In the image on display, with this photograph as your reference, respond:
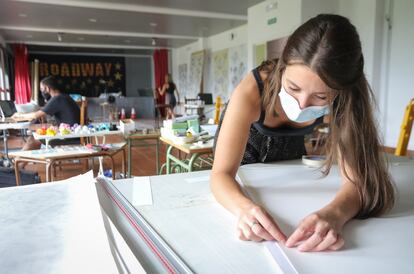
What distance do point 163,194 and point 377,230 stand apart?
0.41 metres

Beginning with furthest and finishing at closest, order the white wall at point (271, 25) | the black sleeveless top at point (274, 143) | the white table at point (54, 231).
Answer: the white wall at point (271, 25), the black sleeveless top at point (274, 143), the white table at point (54, 231)

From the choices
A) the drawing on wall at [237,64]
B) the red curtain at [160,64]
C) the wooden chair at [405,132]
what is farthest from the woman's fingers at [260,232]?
the red curtain at [160,64]

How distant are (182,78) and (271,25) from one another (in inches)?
225

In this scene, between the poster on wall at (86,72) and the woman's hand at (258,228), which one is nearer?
the woman's hand at (258,228)

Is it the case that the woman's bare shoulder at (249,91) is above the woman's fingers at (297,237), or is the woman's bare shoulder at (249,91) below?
above

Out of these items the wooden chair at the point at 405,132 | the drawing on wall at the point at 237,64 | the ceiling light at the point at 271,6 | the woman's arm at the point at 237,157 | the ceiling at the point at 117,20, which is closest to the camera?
the woman's arm at the point at 237,157

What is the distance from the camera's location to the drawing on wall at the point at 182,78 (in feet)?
33.7

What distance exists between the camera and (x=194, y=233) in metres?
0.52

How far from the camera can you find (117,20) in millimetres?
6754

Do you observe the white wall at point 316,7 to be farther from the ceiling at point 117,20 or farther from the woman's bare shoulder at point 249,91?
the woman's bare shoulder at point 249,91

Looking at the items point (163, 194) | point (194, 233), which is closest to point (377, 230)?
point (194, 233)

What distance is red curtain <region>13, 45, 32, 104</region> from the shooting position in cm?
937

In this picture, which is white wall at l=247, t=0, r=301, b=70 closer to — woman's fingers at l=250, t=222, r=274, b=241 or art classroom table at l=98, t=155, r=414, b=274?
art classroom table at l=98, t=155, r=414, b=274

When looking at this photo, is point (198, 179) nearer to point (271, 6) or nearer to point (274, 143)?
point (274, 143)
